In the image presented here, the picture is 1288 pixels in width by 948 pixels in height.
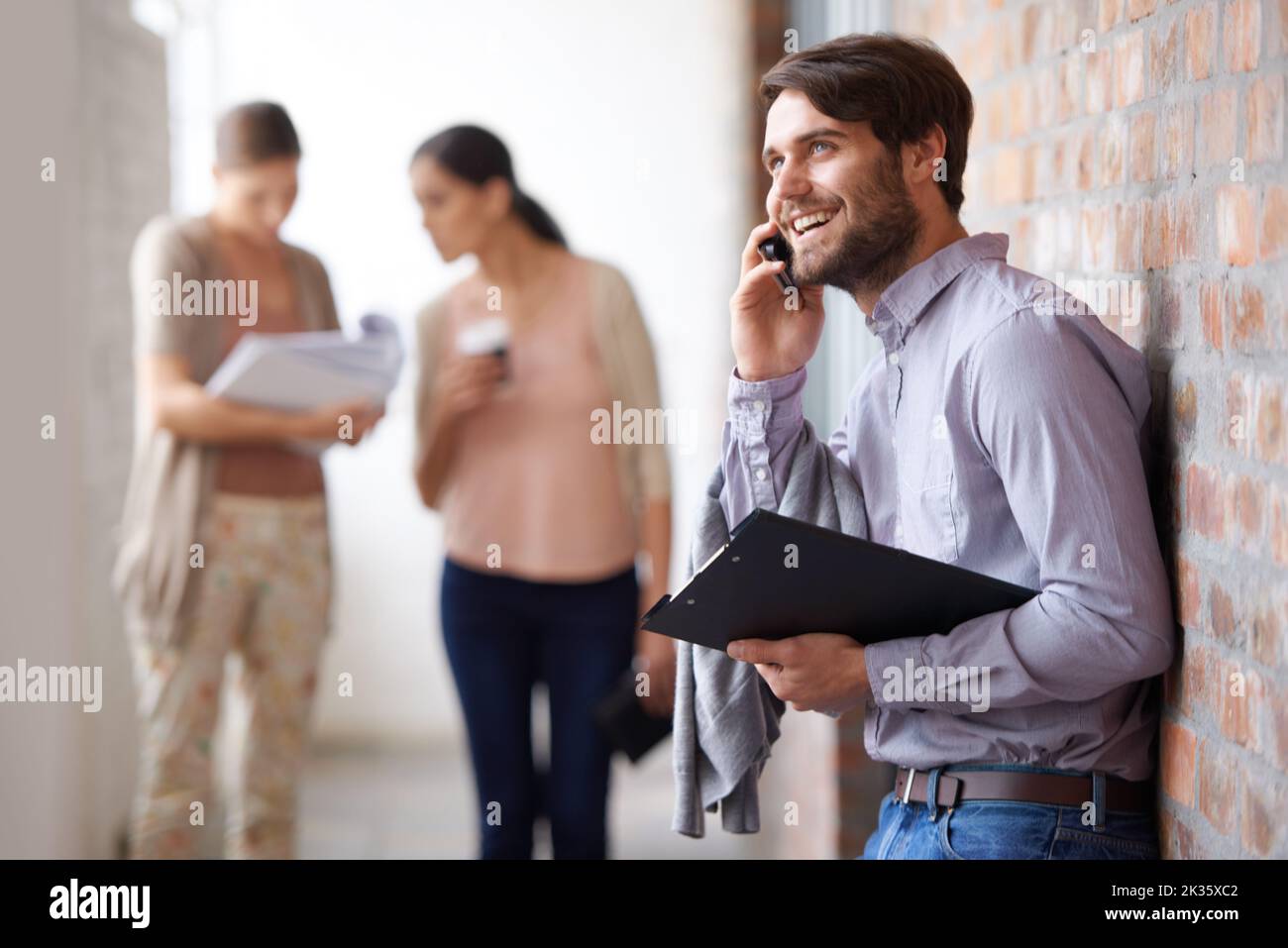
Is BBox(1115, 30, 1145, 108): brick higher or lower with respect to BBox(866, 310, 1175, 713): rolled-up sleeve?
higher

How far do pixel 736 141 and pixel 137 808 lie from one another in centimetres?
210

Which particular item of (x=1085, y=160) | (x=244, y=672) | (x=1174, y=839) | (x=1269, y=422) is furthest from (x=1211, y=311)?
(x=244, y=672)

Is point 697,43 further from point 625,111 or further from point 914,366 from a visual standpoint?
point 914,366

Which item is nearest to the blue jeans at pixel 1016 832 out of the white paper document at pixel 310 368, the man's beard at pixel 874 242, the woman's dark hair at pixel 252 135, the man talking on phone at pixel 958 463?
the man talking on phone at pixel 958 463

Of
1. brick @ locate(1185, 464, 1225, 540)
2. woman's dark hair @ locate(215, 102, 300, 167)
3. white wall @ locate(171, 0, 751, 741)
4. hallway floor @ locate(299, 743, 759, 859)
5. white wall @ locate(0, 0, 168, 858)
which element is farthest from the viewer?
white wall @ locate(171, 0, 751, 741)

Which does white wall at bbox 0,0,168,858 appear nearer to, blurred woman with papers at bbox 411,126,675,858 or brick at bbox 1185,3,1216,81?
blurred woman with papers at bbox 411,126,675,858

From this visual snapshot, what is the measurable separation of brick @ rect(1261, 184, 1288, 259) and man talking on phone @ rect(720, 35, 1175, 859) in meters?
0.14

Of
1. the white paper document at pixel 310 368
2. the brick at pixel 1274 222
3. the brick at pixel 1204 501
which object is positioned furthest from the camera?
the white paper document at pixel 310 368

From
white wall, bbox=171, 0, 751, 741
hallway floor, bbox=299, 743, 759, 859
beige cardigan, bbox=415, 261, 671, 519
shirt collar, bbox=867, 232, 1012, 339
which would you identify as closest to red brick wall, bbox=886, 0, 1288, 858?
shirt collar, bbox=867, 232, 1012, 339

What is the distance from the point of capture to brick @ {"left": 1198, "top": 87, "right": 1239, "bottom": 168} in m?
1.03

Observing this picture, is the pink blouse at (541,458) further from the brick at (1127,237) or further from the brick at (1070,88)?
the brick at (1127,237)

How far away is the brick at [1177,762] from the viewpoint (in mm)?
1106

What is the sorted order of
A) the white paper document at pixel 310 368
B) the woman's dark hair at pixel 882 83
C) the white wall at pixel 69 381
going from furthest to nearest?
the white wall at pixel 69 381 → the white paper document at pixel 310 368 → the woman's dark hair at pixel 882 83

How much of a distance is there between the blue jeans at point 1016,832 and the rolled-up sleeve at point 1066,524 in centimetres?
10
